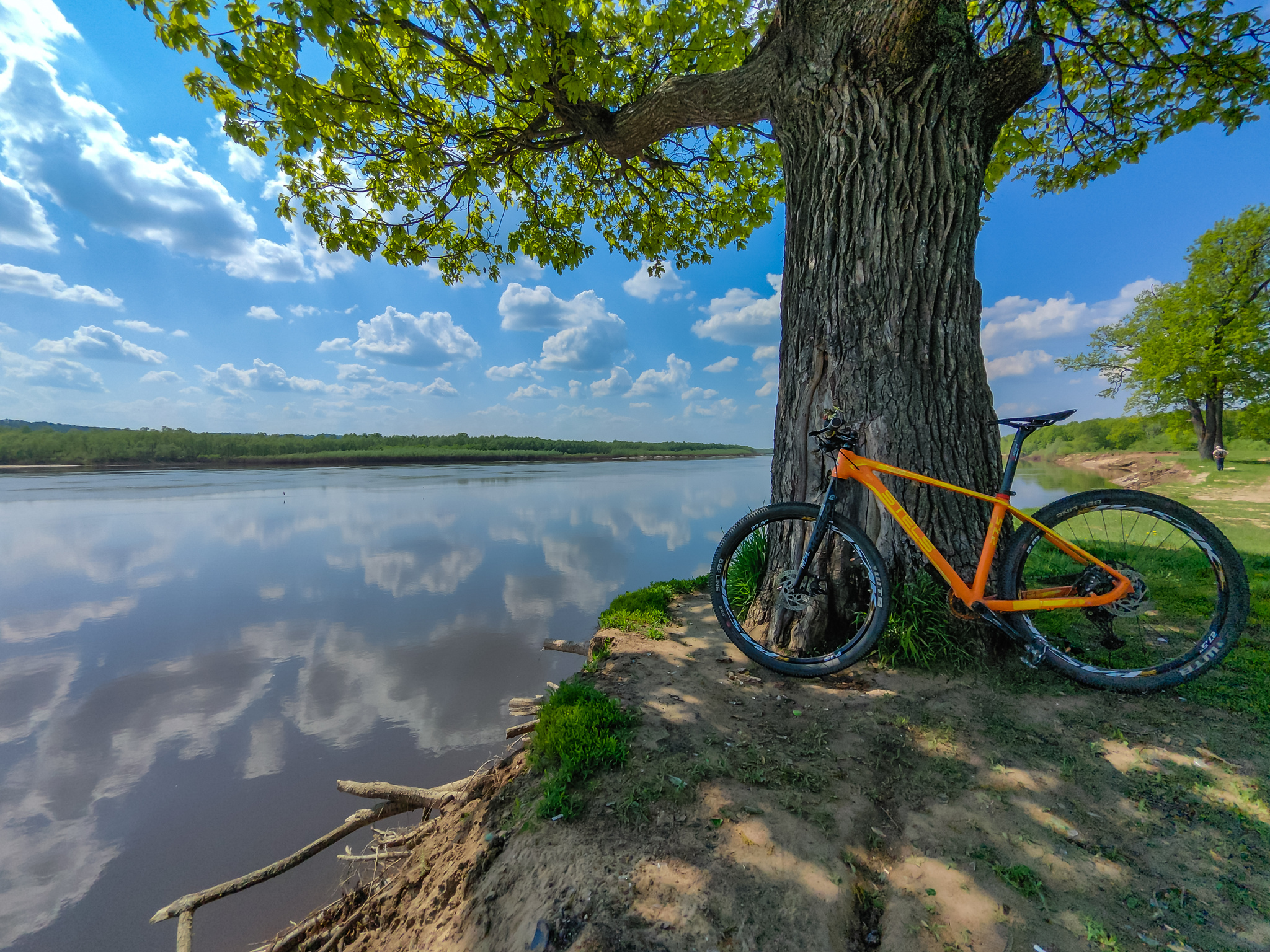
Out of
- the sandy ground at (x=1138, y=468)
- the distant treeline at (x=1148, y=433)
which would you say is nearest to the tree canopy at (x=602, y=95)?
the distant treeline at (x=1148, y=433)

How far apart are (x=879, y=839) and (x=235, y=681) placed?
7.00 m

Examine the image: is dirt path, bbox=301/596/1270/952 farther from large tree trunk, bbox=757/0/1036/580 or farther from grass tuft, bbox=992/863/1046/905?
large tree trunk, bbox=757/0/1036/580

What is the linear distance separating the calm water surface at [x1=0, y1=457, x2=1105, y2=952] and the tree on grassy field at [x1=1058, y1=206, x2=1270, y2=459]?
19.3 meters

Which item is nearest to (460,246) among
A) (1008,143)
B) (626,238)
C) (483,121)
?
(483,121)

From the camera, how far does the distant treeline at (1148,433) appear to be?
19.5 m

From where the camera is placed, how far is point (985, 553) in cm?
288

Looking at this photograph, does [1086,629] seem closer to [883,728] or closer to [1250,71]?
[883,728]

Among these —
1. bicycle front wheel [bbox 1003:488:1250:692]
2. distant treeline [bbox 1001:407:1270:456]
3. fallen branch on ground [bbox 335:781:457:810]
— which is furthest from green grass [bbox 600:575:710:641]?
distant treeline [bbox 1001:407:1270:456]

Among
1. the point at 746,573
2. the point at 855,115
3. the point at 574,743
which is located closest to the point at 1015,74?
the point at 855,115

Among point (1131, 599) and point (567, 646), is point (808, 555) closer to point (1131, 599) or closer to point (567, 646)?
point (1131, 599)

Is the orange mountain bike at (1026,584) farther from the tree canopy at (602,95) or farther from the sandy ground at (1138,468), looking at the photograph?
the sandy ground at (1138,468)

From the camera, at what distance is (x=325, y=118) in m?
4.45

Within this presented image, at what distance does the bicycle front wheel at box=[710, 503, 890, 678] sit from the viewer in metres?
2.98

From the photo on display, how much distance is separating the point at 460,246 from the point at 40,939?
8.27 metres
